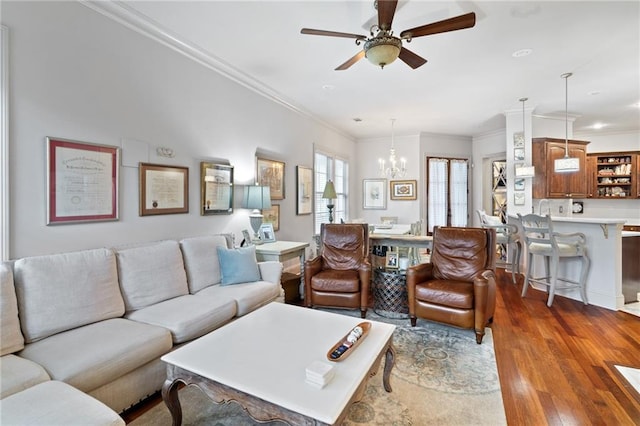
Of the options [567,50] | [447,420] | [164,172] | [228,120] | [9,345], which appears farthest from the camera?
[228,120]

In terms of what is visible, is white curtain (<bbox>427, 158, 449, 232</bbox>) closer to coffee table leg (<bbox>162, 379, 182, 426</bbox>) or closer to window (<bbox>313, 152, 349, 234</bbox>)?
window (<bbox>313, 152, 349, 234</bbox>)

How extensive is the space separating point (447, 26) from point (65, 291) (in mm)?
3134

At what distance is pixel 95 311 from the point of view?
2.11 metres

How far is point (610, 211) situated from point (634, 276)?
4119mm

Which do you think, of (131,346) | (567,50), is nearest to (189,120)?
→ (131,346)

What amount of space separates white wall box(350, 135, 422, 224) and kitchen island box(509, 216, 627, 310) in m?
3.41

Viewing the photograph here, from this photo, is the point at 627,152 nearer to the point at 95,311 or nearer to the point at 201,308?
the point at 201,308

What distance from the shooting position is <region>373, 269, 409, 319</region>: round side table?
346 centimetres

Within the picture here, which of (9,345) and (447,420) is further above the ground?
(9,345)

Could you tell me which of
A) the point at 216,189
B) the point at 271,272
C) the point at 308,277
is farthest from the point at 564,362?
the point at 216,189

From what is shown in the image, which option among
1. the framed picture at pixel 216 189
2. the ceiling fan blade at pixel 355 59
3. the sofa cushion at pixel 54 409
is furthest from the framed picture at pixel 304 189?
the sofa cushion at pixel 54 409

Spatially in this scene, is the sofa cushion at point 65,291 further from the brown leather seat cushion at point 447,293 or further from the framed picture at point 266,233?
the brown leather seat cushion at point 447,293

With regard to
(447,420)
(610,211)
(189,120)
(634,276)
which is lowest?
(447,420)

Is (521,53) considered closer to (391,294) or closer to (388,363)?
(391,294)
